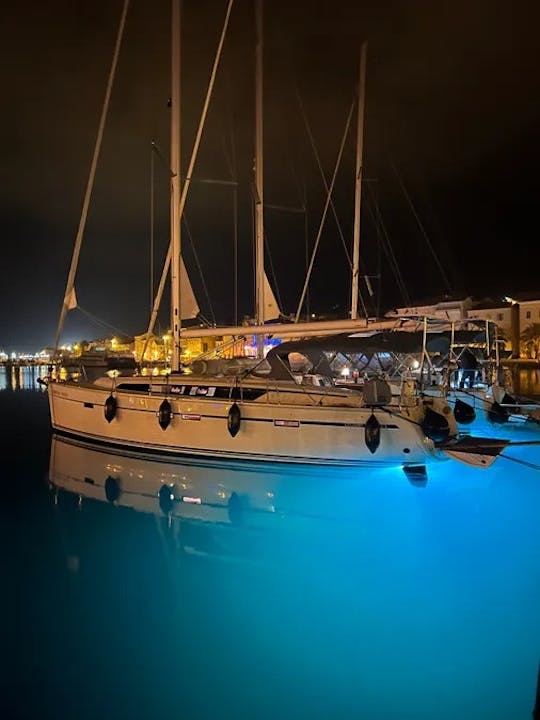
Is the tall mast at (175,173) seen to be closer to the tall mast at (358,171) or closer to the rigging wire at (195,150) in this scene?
the rigging wire at (195,150)

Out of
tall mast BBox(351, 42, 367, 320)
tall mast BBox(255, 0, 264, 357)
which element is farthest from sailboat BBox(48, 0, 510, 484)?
tall mast BBox(351, 42, 367, 320)

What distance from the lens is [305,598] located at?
618 cm

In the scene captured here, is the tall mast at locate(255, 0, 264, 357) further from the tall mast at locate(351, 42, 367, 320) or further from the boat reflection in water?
the boat reflection in water

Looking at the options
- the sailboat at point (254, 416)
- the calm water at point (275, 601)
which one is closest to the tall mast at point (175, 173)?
the sailboat at point (254, 416)

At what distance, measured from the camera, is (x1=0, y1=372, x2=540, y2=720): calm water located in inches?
178

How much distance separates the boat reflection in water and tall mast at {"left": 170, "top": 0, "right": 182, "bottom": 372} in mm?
4966

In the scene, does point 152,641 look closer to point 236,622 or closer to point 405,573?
point 236,622

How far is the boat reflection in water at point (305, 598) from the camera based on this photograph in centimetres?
456

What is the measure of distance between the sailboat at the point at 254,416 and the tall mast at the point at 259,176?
1.67 metres

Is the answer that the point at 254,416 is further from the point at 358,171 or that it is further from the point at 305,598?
the point at 358,171

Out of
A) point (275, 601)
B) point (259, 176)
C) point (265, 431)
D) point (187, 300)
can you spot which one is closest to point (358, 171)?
point (259, 176)

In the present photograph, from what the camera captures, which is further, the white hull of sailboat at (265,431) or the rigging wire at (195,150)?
the rigging wire at (195,150)

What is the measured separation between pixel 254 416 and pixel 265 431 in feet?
1.33

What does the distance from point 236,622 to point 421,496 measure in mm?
5385
